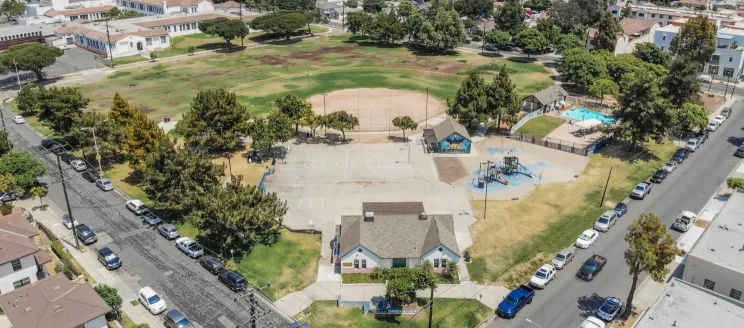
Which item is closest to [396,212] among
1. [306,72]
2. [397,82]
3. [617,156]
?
[617,156]

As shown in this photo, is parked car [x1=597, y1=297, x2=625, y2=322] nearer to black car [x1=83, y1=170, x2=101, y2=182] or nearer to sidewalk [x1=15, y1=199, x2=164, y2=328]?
sidewalk [x1=15, y1=199, x2=164, y2=328]

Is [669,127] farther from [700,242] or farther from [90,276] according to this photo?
[90,276]

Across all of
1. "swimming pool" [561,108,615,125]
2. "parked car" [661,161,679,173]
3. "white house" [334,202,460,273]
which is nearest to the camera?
"white house" [334,202,460,273]

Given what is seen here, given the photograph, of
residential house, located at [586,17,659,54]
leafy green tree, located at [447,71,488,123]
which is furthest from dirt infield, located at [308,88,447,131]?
residential house, located at [586,17,659,54]

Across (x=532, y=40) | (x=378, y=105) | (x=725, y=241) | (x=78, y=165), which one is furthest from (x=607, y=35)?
(x=78, y=165)

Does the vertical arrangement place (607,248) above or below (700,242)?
below

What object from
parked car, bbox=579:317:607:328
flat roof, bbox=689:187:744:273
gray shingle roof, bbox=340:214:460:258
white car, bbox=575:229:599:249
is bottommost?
parked car, bbox=579:317:607:328

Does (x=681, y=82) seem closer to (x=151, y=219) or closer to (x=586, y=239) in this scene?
(x=586, y=239)
